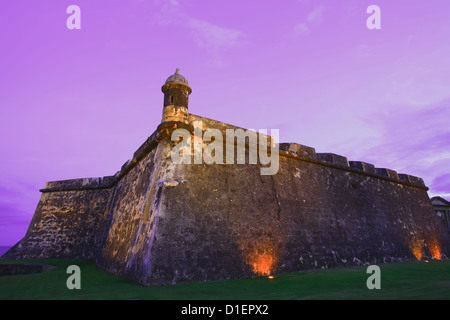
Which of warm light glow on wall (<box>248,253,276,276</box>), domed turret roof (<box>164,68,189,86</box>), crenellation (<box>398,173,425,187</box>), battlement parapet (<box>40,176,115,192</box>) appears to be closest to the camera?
warm light glow on wall (<box>248,253,276,276</box>)

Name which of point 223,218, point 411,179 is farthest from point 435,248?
point 223,218

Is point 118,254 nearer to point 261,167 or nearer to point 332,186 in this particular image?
point 261,167

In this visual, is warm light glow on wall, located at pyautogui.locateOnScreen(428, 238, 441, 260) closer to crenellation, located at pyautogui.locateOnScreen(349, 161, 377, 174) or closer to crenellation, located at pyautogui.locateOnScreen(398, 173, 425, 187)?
crenellation, located at pyautogui.locateOnScreen(398, 173, 425, 187)

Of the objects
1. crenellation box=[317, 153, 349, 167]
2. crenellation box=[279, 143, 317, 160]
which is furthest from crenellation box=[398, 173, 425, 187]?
crenellation box=[279, 143, 317, 160]

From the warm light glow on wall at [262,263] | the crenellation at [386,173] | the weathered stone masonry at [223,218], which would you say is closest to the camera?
the weathered stone masonry at [223,218]

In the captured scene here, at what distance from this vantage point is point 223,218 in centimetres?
652

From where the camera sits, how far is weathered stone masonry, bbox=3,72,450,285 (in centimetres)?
591

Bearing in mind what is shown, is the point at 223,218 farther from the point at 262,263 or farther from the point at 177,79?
the point at 177,79

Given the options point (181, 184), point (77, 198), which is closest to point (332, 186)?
point (181, 184)

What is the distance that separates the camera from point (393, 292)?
3676 mm

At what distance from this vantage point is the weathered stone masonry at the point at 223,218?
5910 mm

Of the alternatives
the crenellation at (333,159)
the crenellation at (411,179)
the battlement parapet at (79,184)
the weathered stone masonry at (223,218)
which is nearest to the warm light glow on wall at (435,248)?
the weathered stone masonry at (223,218)

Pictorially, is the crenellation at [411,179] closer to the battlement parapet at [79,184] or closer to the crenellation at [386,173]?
the crenellation at [386,173]
